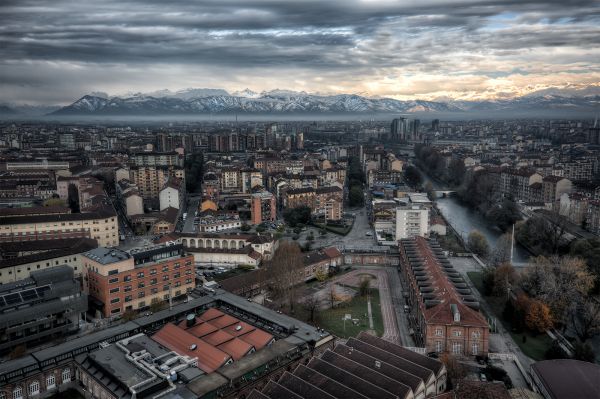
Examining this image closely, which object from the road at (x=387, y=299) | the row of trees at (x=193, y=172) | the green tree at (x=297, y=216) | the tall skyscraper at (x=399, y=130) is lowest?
the road at (x=387, y=299)

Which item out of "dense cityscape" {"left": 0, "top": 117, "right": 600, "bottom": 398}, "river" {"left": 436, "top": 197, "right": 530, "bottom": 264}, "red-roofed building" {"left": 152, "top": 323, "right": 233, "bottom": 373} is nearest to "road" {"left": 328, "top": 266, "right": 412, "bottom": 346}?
"dense cityscape" {"left": 0, "top": 117, "right": 600, "bottom": 398}

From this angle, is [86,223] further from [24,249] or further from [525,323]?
[525,323]

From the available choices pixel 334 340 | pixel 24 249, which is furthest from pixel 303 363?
pixel 24 249

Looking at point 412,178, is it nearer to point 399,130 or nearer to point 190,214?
point 190,214

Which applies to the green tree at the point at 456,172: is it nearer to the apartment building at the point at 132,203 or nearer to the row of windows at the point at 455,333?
the apartment building at the point at 132,203

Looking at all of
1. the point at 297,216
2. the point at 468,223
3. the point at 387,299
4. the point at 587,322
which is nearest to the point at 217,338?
the point at 387,299

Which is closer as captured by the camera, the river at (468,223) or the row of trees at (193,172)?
the river at (468,223)

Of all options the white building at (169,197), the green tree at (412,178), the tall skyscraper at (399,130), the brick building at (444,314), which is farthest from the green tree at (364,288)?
the tall skyscraper at (399,130)

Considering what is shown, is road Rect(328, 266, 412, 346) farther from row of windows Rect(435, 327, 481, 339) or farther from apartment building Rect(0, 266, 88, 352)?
apartment building Rect(0, 266, 88, 352)
